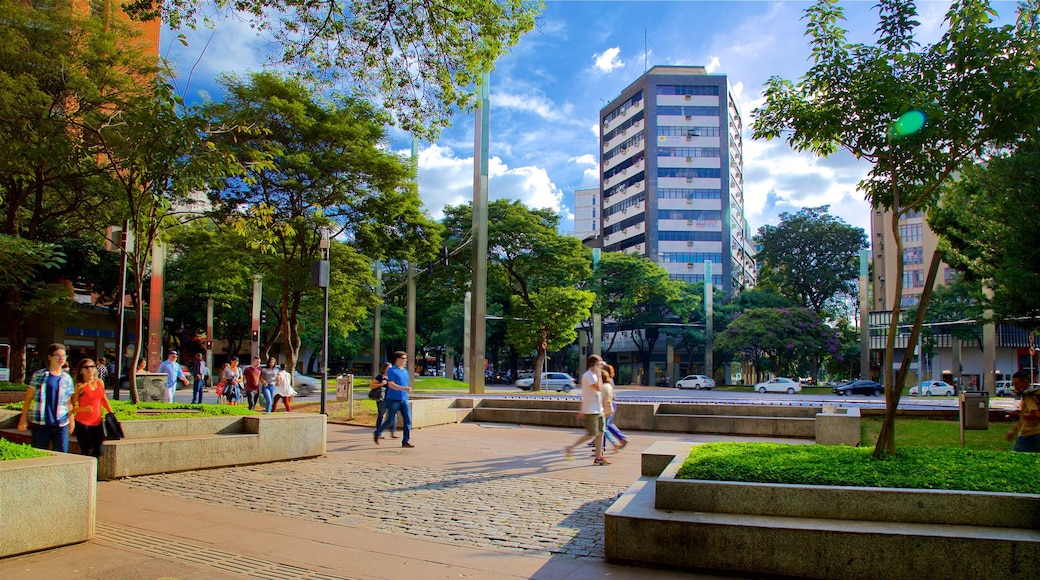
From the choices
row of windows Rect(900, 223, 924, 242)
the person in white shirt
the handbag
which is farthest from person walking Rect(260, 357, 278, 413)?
row of windows Rect(900, 223, 924, 242)

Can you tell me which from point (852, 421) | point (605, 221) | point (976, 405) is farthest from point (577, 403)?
point (605, 221)

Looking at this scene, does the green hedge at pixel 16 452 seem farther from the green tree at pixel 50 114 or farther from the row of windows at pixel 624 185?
the row of windows at pixel 624 185

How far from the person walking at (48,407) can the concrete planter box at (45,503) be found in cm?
222

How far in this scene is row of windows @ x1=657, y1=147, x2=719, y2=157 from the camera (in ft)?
255

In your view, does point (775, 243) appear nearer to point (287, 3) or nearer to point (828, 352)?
point (828, 352)

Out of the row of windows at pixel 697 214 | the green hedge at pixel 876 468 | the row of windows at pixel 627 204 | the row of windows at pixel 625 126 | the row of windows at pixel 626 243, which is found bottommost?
the green hedge at pixel 876 468

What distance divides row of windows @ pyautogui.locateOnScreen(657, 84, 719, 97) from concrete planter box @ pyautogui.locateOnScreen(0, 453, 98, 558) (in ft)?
256

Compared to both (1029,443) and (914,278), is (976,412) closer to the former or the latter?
(1029,443)

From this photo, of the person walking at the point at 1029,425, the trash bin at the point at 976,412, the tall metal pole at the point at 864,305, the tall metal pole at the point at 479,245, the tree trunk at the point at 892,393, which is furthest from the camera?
the tall metal pole at the point at 864,305

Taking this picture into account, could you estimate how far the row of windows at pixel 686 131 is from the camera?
77.8 metres

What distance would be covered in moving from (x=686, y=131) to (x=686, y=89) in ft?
15.5

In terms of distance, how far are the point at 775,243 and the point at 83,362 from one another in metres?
62.4

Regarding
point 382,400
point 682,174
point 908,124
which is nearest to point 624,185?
point 682,174

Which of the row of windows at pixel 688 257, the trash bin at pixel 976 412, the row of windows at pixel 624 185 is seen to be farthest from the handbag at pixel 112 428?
the row of windows at pixel 624 185
